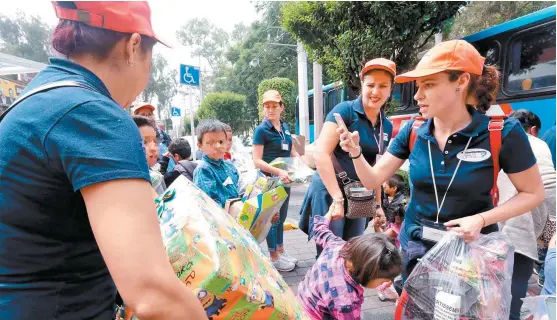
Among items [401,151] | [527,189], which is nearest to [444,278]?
[527,189]

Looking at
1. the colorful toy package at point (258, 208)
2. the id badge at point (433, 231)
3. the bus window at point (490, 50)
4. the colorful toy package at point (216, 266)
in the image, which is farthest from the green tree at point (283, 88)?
the colorful toy package at point (216, 266)

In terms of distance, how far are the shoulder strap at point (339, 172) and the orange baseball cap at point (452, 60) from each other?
0.86 m

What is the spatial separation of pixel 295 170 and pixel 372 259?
63.4 inches

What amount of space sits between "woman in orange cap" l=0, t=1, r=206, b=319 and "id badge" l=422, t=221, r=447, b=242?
1.30 meters

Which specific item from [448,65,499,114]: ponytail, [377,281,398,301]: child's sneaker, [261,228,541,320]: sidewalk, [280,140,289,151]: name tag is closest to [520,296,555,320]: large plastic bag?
[448,65,499,114]: ponytail

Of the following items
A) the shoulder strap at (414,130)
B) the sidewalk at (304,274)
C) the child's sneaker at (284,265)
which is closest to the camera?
the shoulder strap at (414,130)

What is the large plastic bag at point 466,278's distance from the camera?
4.74 feet

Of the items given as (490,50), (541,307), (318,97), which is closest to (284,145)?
(541,307)

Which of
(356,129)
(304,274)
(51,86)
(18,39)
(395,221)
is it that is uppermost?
(18,39)

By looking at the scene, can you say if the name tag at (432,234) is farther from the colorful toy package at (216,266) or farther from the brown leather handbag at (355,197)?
the colorful toy package at (216,266)

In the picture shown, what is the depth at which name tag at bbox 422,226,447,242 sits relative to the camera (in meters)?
1.60

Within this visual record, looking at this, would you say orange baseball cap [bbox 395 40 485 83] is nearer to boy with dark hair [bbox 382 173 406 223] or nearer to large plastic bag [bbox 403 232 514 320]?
large plastic bag [bbox 403 232 514 320]

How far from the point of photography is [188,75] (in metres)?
7.54

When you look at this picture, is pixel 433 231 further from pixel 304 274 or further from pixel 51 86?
pixel 304 274
